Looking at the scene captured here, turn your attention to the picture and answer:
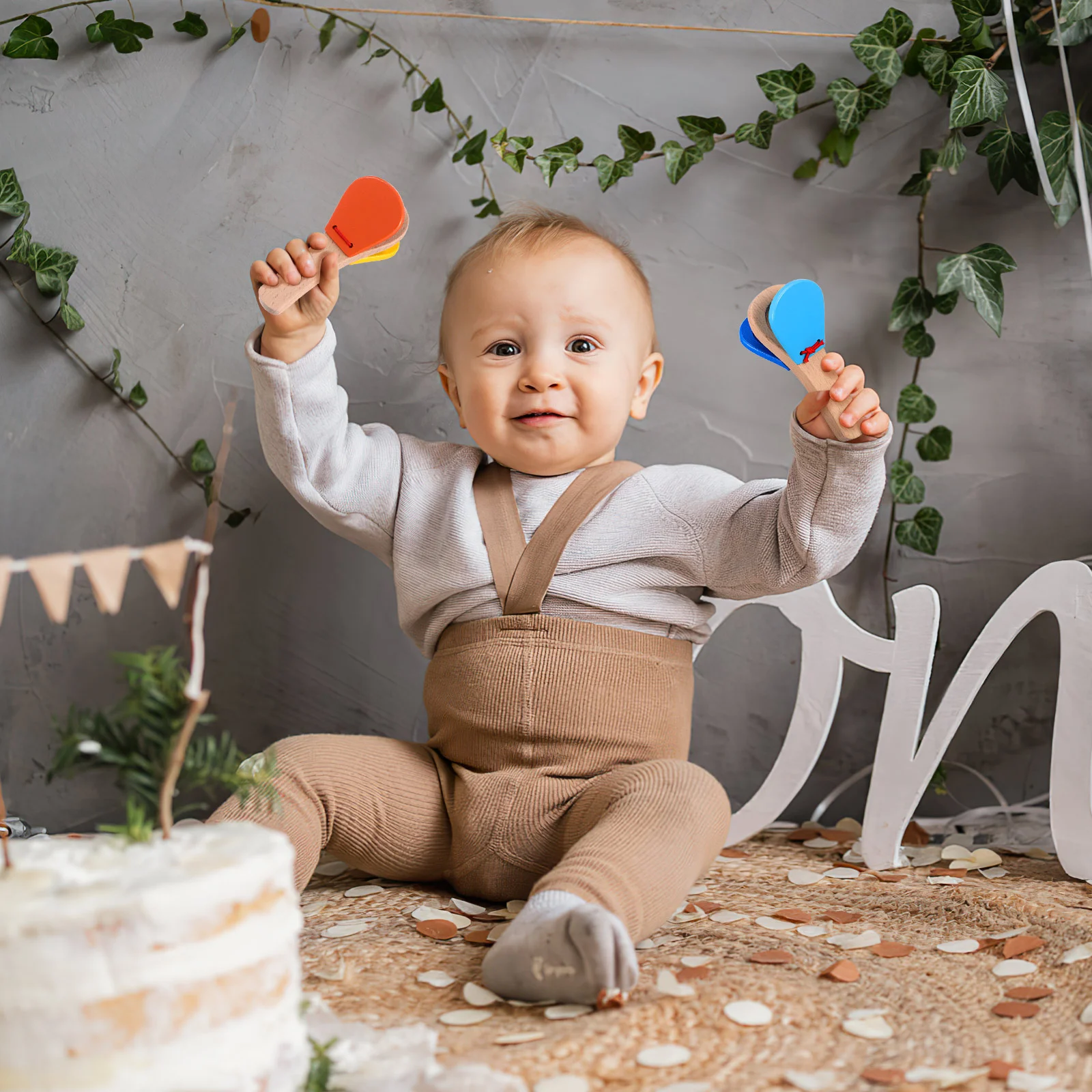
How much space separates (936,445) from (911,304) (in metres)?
0.16

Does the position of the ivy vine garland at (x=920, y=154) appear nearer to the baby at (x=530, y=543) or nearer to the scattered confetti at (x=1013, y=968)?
the baby at (x=530, y=543)

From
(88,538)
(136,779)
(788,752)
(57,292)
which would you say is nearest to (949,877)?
(788,752)

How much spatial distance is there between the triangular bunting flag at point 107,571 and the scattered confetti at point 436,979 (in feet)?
1.24

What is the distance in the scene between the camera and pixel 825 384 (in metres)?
0.95

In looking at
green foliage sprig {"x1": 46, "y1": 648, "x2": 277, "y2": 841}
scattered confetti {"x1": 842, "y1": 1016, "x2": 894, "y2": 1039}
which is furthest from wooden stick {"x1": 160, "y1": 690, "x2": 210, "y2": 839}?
scattered confetti {"x1": 842, "y1": 1016, "x2": 894, "y2": 1039}

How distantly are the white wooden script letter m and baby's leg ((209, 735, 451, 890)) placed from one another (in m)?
0.36

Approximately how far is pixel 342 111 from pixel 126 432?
0.46 m

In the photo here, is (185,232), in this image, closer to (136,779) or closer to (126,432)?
(126,432)

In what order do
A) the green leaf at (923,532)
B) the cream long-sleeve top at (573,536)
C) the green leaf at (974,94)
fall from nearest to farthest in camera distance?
the cream long-sleeve top at (573,536)
the green leaf at (974,94)
the green leaf at (923,532)

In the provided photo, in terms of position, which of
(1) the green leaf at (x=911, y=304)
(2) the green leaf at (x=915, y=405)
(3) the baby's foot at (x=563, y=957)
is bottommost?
(3) the baby's foot at (x=563, y=957)

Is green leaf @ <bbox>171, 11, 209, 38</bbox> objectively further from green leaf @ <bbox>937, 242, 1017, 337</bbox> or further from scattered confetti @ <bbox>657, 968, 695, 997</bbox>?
scattered confetti @ <bbox>657, 968, 695, 997</bbox>

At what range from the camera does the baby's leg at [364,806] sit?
0.95 m

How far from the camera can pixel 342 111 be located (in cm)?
127

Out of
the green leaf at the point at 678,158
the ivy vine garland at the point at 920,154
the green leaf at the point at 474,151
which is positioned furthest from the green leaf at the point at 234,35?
the green leaf at the point at 678,158
